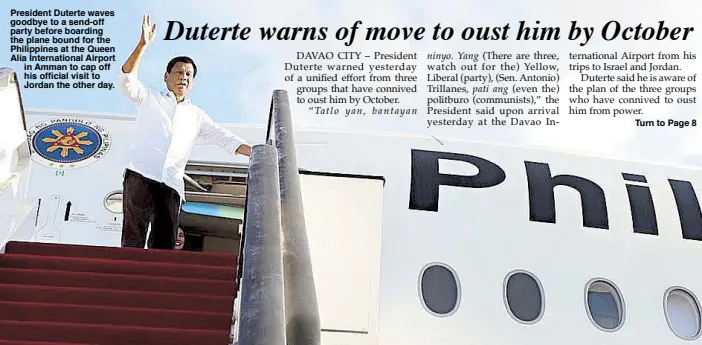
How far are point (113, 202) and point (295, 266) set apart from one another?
560 cm

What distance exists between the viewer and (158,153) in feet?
18.7

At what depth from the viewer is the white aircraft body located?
213 inches

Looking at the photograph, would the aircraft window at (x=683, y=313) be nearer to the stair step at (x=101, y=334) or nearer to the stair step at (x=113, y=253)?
the stair step at (x=113, y=253)

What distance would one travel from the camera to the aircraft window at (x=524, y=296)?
6.34 m

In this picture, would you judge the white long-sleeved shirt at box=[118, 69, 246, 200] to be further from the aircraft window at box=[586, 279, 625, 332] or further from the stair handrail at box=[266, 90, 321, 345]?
the aircraft window at box=[586, 279, 625, 332]

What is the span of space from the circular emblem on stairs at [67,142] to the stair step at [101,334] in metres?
4.10

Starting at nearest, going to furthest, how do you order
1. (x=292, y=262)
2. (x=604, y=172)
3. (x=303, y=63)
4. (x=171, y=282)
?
1. (x=292, y=262)
2. (x=171, y=282)
3. (x=604, y=172)
4. (x=303, y=63)

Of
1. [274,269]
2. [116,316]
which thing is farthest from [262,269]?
[116,316]

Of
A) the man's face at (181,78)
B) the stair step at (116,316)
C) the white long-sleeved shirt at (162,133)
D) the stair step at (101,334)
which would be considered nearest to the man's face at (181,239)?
the white long-sleeved shirt at (162,133)

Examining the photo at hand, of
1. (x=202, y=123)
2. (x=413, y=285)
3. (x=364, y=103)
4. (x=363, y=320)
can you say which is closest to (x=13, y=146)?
(x=202, y=123)

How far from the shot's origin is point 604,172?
7.53 meters

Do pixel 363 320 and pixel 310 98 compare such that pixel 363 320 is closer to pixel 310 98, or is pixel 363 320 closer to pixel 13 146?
pixel 13 146

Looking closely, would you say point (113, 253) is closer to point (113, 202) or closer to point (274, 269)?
point (113, 202)

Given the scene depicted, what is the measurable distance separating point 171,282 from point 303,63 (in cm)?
411
